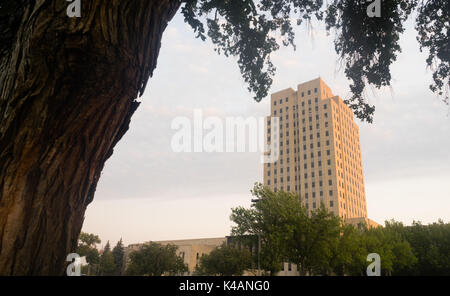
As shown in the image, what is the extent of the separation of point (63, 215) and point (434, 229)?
→ 52.5 metres

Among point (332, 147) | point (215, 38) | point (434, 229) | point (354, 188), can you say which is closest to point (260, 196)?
point (215, 38)

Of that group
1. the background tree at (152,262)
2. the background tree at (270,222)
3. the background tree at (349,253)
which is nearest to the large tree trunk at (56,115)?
the background tree at (270,222)

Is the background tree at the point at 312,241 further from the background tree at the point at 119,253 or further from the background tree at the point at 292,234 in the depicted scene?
the background tree at the point at 119,253

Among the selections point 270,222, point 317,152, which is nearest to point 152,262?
point 270,222

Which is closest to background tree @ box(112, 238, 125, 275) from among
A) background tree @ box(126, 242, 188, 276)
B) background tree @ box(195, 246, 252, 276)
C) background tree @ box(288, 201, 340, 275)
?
background tree @ box(126, 242, 188, 276)

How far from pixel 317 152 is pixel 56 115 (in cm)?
9634

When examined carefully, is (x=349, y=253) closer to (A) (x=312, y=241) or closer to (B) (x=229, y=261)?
(A) (x=312, y=241)

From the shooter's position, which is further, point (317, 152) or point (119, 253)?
point (317, 152)

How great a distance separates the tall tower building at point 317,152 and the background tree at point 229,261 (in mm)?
52953

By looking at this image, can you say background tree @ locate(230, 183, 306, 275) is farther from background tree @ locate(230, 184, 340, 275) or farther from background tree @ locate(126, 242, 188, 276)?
background tree @ locate(126, 242, 188, 276)

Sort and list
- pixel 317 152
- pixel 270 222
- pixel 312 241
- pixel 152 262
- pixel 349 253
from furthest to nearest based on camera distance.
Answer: pixel 317 152, pixel 152 262, pixel 349 253, pixel 270 222, pixel 312 241

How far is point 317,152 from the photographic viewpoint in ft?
307
